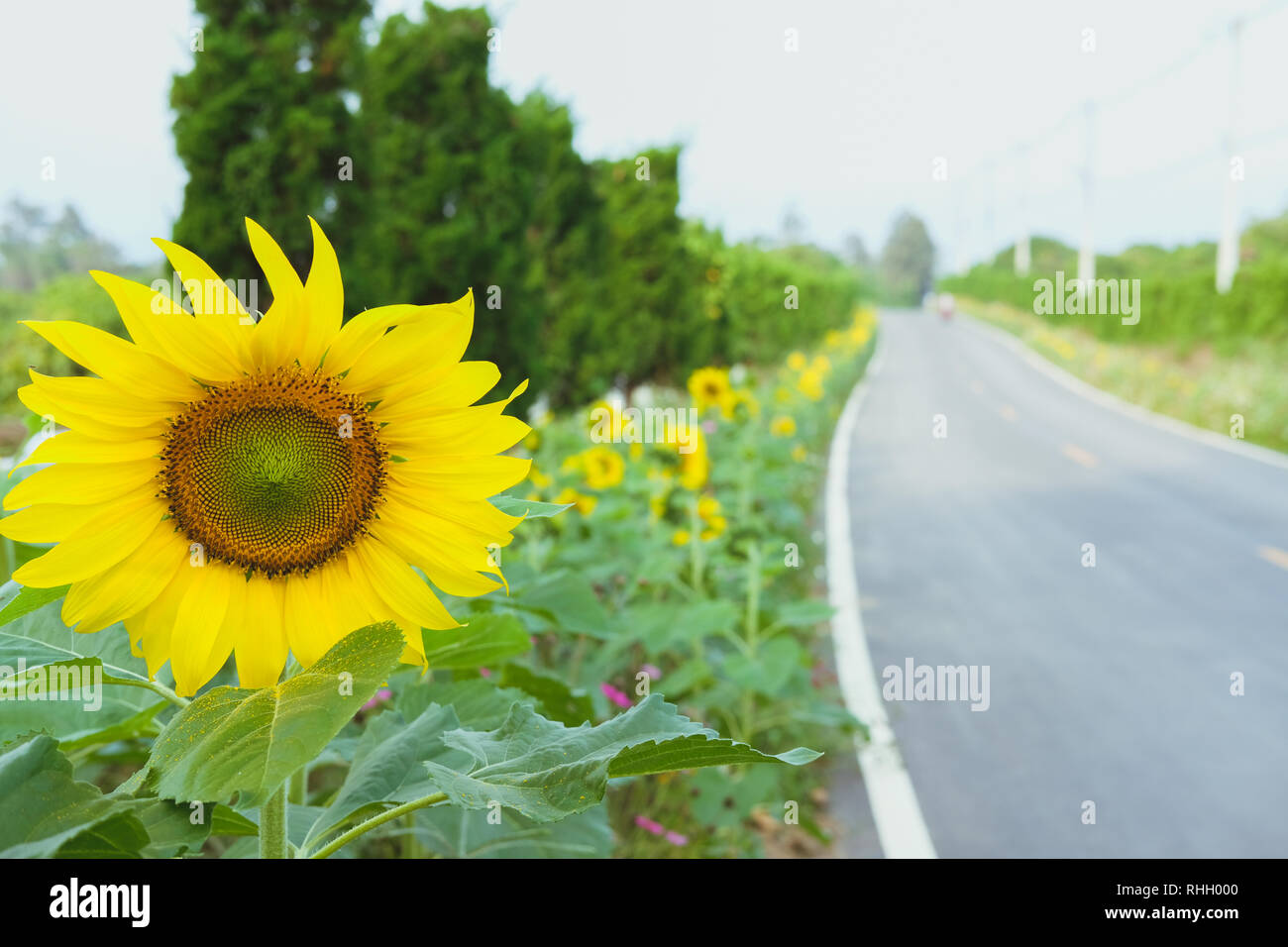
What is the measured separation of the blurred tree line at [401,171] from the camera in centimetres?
595

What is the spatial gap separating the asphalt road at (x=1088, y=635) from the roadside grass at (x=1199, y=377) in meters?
2.44

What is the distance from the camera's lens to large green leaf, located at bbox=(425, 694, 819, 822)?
660 millimetres

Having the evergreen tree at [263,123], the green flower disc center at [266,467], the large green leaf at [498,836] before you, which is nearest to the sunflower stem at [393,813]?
the green flower disc center at [266,467]

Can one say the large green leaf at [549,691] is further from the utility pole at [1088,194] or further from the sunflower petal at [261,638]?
the utility pole at [1088,194]

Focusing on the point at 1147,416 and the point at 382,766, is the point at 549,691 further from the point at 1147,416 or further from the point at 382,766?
the point at 1147,416

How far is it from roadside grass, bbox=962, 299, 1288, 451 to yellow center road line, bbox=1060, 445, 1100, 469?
2476 millimetres

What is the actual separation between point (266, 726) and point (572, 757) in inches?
7.9

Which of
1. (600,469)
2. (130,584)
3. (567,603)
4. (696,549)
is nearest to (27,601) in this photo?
(130,584)

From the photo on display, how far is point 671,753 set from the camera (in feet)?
2.23

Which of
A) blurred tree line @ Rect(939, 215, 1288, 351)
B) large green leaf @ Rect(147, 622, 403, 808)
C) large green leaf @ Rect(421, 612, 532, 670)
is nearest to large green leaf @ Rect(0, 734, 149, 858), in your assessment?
large green leaf @ Rect(147, 622, 403, 808)

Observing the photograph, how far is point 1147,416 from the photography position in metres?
19.2

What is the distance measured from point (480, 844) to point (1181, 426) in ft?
60.7

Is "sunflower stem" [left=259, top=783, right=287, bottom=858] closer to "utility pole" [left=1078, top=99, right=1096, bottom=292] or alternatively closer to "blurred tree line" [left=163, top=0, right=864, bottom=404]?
"blurred tree line" [left=163, top=0, right=864, bottom=404]

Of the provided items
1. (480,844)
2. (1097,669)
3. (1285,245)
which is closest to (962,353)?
(1285,245)
